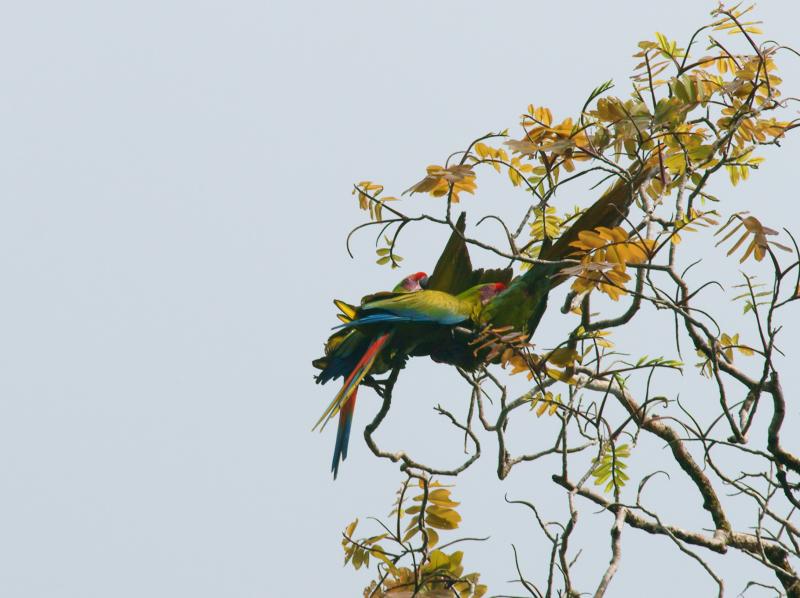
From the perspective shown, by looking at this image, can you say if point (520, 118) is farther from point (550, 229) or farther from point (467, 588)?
point (467, 588)

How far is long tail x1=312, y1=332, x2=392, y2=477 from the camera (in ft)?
9.86

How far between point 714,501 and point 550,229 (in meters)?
1.26

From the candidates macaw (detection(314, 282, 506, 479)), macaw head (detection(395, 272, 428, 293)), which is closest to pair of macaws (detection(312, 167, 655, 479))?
macaw (detection(314, 282, 506, 479))

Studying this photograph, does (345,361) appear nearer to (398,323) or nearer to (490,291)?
(398,323)

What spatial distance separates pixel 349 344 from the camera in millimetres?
3150

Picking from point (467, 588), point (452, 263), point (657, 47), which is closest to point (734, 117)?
point (657, 47)

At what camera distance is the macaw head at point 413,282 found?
344 centimetres

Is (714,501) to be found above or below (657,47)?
below

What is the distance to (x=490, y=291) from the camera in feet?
10.4

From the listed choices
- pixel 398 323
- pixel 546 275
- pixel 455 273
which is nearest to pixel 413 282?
pixel 455 273

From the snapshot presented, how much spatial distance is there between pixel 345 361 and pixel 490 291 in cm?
56

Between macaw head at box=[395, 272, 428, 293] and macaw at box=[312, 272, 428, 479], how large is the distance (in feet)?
0.59

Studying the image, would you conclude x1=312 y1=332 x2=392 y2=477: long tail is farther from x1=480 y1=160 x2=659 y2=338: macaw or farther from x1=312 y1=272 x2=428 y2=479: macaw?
x1=480 y1=160 x2=659 y2=338: macaw

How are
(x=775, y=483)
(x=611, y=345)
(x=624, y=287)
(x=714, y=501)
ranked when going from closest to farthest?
(x=624, y=287) → (x=775, y=483) → (x=611, y=345) → (x=714, y=501)
